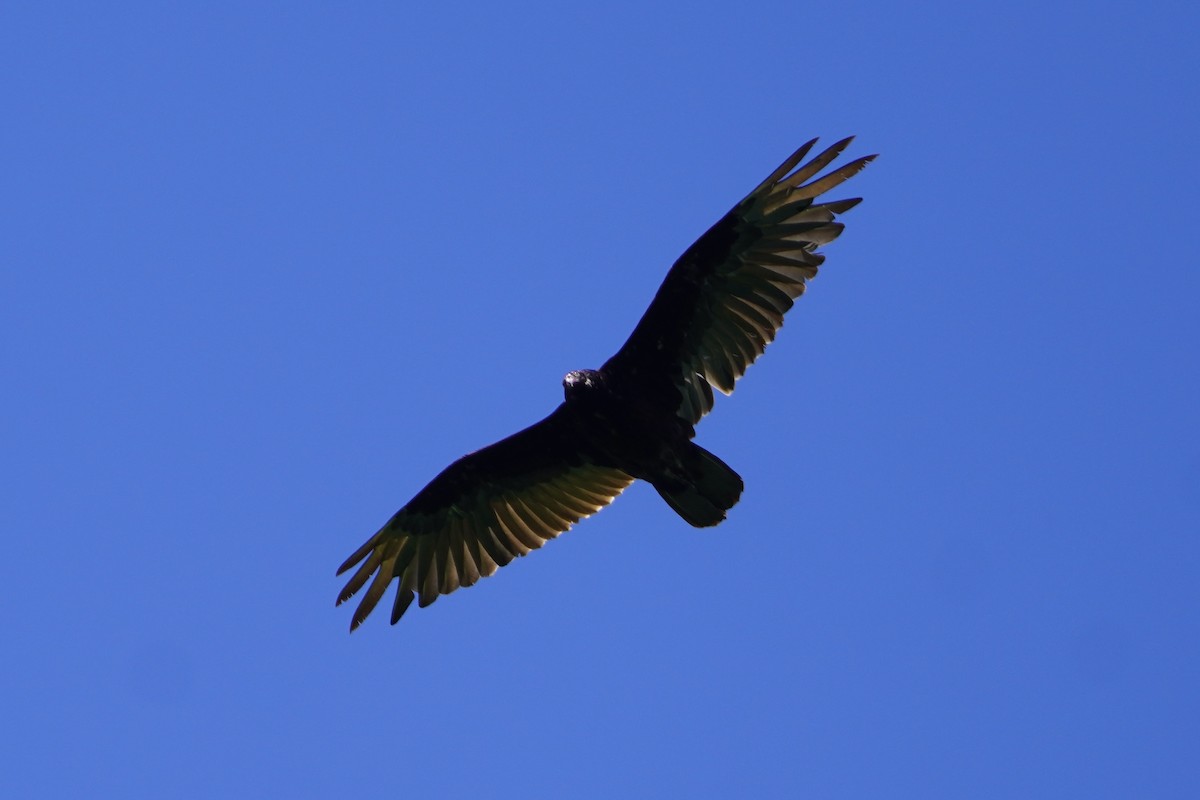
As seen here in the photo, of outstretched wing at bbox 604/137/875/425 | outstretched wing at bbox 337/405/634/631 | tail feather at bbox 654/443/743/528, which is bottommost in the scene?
tail feather at bbox 654/443/743/528

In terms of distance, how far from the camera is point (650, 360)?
11648mm

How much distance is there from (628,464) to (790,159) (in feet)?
8.38

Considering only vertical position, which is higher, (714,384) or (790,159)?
(790,159)

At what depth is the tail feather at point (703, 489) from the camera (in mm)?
11273

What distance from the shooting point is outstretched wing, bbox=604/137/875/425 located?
37.2 ft

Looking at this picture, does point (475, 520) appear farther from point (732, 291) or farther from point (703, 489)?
point (732, 291)

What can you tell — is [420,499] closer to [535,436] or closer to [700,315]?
[535,436]

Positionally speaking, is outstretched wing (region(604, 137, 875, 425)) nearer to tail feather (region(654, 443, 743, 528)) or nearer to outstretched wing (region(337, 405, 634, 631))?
tail feather (region(654, 443, 743, 528))

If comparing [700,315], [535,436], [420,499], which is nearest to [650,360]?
[700,315]

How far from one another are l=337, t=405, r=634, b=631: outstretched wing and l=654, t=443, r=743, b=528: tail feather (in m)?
1.22

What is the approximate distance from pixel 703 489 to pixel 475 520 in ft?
7.56

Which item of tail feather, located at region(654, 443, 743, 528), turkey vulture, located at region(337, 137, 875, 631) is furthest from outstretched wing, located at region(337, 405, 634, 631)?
tail feather, located at region(654, 443, 743, 528)

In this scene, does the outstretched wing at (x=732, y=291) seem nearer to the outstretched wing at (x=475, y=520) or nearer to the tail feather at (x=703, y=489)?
the tail feather at (x=703, y=489)

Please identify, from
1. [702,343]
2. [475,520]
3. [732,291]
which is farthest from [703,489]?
[475,520]
